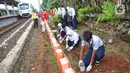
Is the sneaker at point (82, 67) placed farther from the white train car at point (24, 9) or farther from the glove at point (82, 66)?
the white train car at point (24, 9)

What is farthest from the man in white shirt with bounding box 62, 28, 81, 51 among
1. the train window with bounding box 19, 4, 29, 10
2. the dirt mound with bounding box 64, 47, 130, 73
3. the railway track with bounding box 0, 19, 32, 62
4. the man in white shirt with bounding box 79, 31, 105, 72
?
the train window with bounding box 19, 4, 29, 10

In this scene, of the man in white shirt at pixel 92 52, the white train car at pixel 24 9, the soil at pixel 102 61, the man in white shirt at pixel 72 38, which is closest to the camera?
the man in white shirt at pixel 92 52

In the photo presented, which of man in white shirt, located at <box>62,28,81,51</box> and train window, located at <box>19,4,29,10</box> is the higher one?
train window, located at <box>19,4,29,10</box>

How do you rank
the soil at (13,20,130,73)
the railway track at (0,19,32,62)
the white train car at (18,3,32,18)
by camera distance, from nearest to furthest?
the soil at (13,20,130,73) < the railway track at (0,19,32,62) < the white train car at (18,3,32,18)

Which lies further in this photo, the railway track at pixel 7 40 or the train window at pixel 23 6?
the train window at pixel 23 6

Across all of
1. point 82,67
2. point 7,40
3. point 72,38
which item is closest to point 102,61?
point 82,67

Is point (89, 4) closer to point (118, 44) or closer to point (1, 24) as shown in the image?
point (118, 44)

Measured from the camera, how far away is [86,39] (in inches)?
184

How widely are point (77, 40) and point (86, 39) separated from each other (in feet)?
9.42

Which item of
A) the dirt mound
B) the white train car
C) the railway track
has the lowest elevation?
the railway track

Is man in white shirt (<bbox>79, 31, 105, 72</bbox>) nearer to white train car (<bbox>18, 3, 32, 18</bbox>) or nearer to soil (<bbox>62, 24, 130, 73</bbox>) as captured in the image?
soil (<bbox>62, 24, 130, 73</bbox>)

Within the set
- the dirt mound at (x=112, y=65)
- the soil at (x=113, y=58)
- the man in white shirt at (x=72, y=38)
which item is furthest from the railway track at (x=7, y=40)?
the dirt mound at (x=112, y=65)

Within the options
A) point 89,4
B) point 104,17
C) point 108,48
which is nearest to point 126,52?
point 108,48

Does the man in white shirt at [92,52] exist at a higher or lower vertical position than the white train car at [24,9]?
lower
